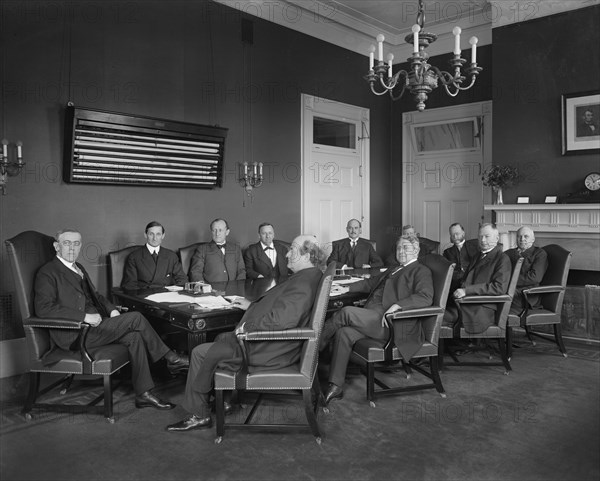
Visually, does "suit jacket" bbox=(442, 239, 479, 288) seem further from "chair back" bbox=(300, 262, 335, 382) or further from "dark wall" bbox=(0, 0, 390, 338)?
"chair back" bbox=(300, 262, 335, 382)

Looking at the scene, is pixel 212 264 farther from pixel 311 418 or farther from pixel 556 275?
pixel 556 275

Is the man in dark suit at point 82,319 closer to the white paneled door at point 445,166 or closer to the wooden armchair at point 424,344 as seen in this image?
the wooden armchair at point 424,344

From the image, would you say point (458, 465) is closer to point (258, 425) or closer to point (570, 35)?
point (258, 425)

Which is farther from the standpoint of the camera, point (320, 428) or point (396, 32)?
point (396, 32)

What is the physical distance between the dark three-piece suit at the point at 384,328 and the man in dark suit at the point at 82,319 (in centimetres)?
123

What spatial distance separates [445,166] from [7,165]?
5756 mm

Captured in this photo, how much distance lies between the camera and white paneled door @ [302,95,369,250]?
7125 mm

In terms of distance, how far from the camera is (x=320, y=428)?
3.42m

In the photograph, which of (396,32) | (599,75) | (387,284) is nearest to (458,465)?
(387,284)

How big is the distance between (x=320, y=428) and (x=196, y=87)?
3923mm

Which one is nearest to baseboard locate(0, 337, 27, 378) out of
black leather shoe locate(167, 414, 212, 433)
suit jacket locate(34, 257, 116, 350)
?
suit jacket locate(34, 257, 116, 350)

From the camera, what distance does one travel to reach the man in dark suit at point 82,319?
3576mm

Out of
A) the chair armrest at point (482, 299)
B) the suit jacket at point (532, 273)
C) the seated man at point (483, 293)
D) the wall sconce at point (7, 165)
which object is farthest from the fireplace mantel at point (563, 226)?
the wall sconce at point (7, 165)

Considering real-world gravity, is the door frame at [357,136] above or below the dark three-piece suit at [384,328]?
above
